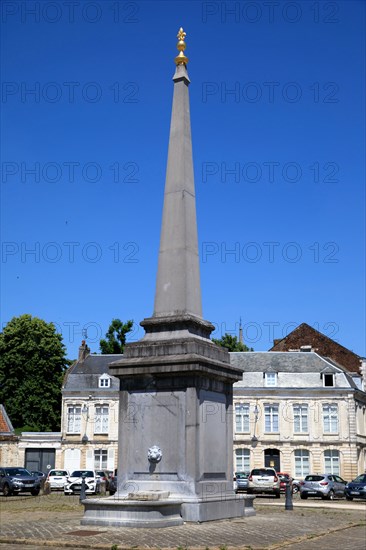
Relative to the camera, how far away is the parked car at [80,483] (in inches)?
1291

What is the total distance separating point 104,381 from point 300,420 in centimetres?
1428

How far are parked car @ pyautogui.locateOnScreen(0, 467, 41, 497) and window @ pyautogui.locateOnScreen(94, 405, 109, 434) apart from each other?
17.6 meters

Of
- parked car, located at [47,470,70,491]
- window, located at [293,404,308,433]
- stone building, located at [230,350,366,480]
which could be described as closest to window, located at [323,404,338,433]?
stone building, located at [230,350,366,480]

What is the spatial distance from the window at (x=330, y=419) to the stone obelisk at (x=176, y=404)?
35.2m

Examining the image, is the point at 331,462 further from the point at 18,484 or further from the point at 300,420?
the point at 18,484

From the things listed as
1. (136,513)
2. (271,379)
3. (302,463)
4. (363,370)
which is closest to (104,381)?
(271,379)

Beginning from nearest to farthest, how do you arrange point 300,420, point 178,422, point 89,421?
point 178,422 → point 300,420 → point 89,421

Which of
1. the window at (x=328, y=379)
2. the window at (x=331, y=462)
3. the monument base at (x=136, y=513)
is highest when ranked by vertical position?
the window at (x=328, y=379)

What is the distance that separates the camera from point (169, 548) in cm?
1063

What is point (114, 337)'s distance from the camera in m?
61.1

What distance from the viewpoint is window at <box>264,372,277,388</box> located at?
50875 millimetres

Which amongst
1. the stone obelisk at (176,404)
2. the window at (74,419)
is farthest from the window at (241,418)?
the stone obelisk at (176,404)

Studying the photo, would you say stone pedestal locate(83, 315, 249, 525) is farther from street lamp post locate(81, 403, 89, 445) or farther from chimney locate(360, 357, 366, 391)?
chimney locate(360, 357, 366, 391)

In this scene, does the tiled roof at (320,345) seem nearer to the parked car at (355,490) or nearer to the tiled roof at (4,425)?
A: the tiled roof at (4,425)
